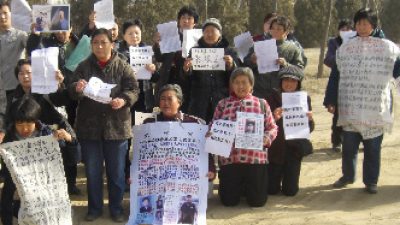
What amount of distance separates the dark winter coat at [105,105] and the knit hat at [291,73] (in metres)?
1.83

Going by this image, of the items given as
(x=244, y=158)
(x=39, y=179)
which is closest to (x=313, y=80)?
(x=244, y=158)

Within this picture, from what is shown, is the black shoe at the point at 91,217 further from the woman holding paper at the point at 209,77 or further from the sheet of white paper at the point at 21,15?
the sheet of white paper at the point at 21,15

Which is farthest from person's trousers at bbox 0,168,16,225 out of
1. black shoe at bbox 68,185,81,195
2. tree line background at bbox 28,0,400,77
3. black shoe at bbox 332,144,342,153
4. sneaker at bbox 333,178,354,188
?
tree line background at bbox 28,0,400,77

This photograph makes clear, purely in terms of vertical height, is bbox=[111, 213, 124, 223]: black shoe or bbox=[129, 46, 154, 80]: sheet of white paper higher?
bbox=[129, 46, 154, 80]: sheet of white paper

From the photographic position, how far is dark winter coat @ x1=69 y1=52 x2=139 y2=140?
557 cm

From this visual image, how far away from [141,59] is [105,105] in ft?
4.28

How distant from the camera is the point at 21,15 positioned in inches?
280

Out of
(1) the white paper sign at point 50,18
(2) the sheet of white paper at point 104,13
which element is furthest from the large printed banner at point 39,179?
(2) the sheet of white paper at point 104,13

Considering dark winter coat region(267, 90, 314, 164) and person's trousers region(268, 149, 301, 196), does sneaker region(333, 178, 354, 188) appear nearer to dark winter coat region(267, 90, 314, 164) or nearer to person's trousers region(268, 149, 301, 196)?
person's trousers region(268, 149, 301, 196)

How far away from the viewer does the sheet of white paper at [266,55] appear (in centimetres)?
666

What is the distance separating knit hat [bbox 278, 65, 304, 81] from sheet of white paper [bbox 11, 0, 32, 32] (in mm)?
3387

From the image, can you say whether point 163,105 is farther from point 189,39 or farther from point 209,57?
point 189,39

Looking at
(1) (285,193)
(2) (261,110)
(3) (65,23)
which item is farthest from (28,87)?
(1) (285,193)

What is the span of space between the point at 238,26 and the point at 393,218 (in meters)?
22.4
